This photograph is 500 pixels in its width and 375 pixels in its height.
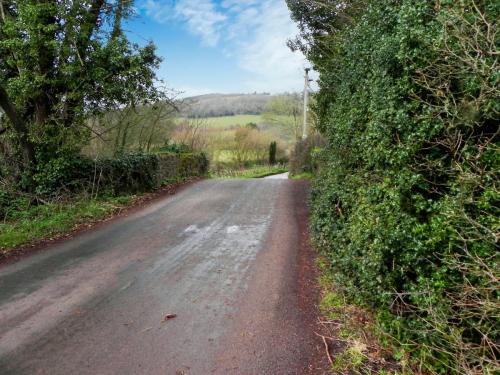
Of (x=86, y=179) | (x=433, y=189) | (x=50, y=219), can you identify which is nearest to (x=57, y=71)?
(x=86, y=179)

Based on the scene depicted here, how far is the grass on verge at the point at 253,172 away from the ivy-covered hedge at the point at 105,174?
1587 cm

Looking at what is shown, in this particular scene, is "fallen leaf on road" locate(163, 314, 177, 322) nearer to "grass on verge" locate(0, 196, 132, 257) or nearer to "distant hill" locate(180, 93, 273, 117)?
"grass on verge" locate(0, 196, 132, 257)

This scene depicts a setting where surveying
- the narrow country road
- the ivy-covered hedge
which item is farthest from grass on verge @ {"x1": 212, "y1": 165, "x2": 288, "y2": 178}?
the narrow country road

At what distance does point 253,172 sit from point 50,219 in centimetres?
2669

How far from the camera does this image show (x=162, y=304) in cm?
509

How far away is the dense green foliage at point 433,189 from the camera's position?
10.9ft

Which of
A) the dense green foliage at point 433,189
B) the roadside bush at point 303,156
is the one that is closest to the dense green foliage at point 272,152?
the roadside bush at point 303,156

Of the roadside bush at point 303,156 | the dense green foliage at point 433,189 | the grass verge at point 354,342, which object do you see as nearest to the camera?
the dense green foliage at point 433,189

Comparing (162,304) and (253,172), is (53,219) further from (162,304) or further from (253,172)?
(253,172)

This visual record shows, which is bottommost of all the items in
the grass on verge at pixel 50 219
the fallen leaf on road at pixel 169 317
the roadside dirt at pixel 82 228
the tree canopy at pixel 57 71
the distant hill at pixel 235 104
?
the fallen leaf on road at pixel 169 317

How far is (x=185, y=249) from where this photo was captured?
754cm

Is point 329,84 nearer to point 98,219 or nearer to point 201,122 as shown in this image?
point 98,219

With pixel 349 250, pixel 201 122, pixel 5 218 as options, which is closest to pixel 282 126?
pixel 201 122

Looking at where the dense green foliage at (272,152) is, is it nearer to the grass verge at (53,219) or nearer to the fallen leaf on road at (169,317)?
the grass verge at (53,219)
